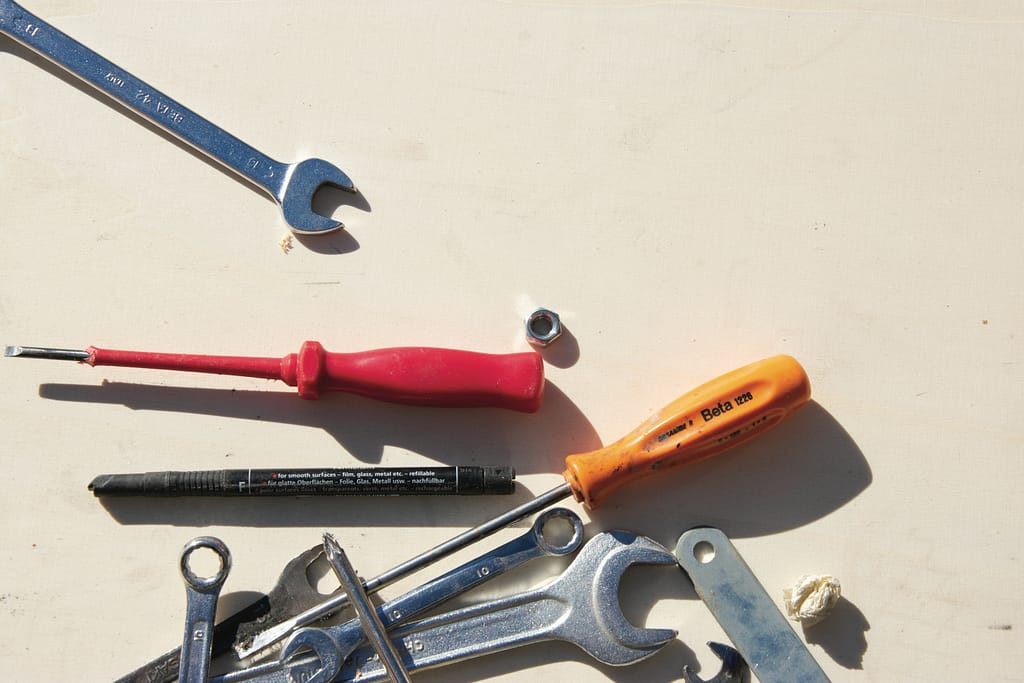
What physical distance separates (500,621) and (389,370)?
279mm

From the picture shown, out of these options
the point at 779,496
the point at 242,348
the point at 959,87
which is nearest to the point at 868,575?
the point at 779,496

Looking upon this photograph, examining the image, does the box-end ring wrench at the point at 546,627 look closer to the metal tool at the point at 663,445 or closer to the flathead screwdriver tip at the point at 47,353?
the metal tool at the point at 663,445

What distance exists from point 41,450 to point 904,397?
3.06ft

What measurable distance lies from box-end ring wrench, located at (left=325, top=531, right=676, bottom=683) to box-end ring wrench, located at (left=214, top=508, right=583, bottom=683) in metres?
0.02

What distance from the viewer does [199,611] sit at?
99 centimetres

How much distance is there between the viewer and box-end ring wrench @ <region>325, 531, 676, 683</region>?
1.01m

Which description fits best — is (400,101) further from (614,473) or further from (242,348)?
(614,473)

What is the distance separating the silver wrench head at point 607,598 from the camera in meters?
1.02

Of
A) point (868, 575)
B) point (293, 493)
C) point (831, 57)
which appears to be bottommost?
point (868, 575)

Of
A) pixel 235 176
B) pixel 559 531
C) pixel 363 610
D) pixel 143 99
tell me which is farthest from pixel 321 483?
pixel 143 99

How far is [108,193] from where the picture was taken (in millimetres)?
1131

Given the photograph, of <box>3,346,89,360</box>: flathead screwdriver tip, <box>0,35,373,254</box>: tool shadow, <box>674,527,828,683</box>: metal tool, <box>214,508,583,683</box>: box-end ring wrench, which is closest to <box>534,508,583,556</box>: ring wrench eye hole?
<box>214,508,583,683</box>: box-end ring wrench

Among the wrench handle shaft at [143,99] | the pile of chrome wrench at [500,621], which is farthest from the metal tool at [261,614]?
the wrench handle shaft at [143,99]

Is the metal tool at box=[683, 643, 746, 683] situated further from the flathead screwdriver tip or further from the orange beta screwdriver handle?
the flathead screwdriver tip
